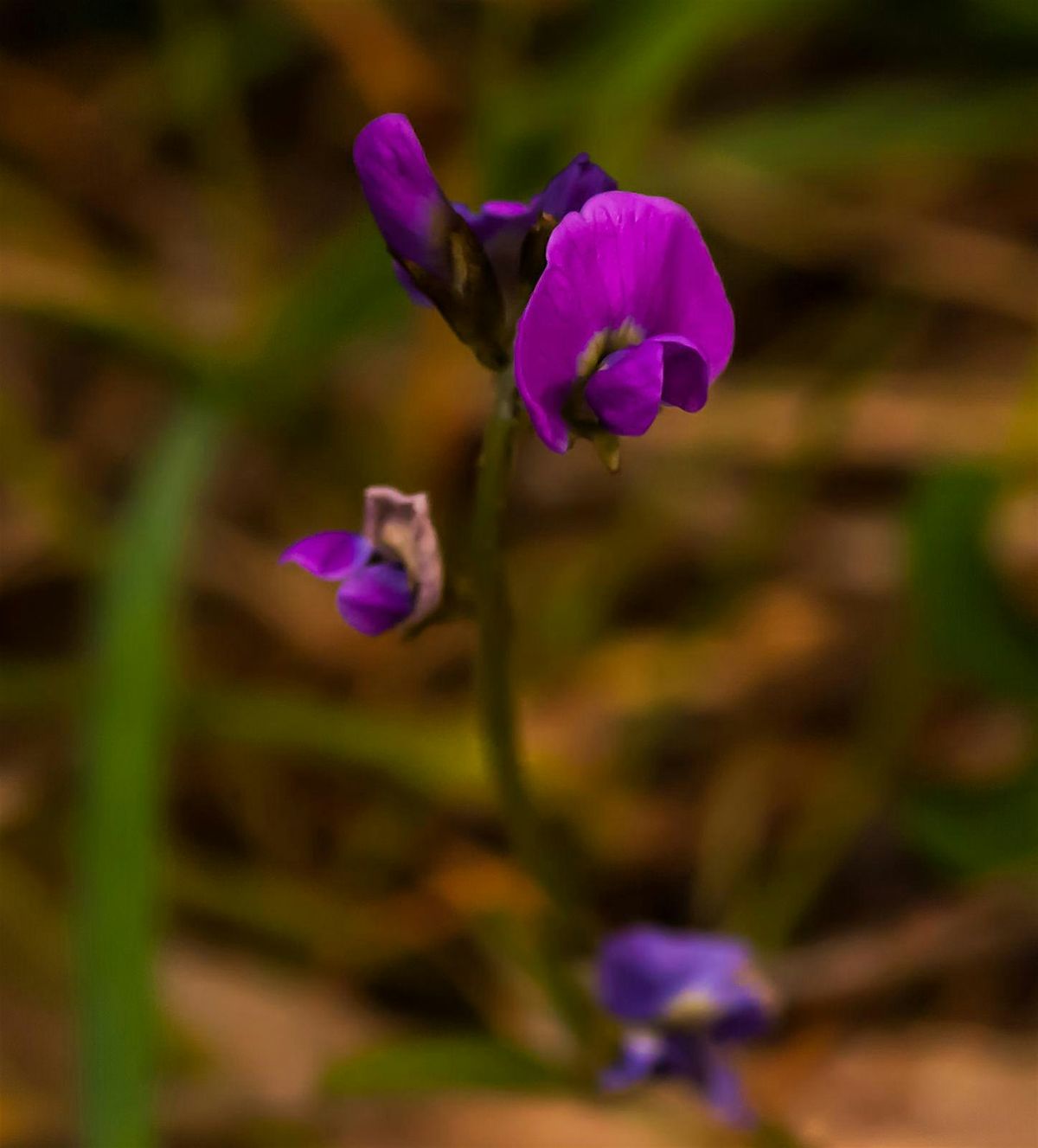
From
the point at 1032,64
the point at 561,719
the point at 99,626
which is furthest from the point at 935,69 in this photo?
the point at 99,626

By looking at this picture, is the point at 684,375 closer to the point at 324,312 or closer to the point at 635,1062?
the point at 635,1062

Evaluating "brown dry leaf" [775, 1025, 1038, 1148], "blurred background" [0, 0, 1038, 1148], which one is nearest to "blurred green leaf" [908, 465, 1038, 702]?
"blurred background" [0, 0, 1038, 1148]

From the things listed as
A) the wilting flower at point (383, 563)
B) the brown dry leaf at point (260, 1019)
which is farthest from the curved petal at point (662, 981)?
the brown dry leaf at point (260, 1019)

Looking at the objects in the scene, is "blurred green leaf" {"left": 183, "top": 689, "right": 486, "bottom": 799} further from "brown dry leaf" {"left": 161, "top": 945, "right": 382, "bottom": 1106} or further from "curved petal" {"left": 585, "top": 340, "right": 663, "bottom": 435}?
"curved petal" {"left": 585, "top": 340, "right": 663, "bottom": 435}

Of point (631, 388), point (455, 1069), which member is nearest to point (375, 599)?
point (631, 388)

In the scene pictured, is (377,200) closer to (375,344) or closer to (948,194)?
(375,344)

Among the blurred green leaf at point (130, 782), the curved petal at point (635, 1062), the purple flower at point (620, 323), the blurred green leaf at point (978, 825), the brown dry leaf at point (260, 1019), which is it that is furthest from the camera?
the brown dry leaf at point (260, 1019)

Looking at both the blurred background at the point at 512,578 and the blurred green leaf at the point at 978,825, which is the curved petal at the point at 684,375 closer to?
the blurred background at the point at 512,578
